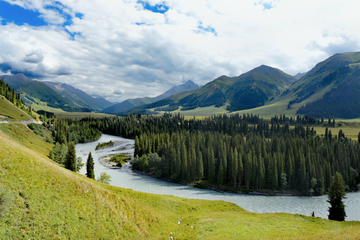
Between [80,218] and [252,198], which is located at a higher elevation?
[80,218]

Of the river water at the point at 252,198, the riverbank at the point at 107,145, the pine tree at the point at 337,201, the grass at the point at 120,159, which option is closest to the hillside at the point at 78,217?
the pine tree at the point at 337,201

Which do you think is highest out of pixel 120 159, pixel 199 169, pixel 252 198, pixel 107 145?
pixel 199 169

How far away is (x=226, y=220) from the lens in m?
38.8

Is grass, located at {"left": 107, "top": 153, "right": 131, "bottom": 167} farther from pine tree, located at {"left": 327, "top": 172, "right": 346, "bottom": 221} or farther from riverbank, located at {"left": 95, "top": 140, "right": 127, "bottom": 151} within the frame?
pine tree, located at {"left": 327, "top": 172, "right": 346, "bottom": 221}

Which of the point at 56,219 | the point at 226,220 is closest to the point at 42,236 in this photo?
the point at 56,219

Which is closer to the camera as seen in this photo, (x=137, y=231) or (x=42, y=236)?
(x=42, y=236)

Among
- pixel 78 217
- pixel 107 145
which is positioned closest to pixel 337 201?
pixel 78 217

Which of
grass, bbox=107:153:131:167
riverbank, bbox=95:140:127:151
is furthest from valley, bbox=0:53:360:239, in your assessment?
riverbank, bbox=95:140:127:151

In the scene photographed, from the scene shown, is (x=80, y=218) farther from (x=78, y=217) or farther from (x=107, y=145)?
(x=107, y=145)

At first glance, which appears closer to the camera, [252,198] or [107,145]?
[252,198]

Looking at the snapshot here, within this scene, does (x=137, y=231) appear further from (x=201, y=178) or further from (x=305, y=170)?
(x=305, y=170)

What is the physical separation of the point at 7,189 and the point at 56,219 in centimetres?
603

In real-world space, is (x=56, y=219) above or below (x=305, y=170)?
above

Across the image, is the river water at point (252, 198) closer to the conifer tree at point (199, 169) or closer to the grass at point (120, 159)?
the conifer tree at point (199, 169)
